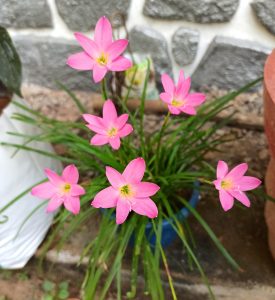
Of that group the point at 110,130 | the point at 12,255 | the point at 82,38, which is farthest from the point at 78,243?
the point at 82,38

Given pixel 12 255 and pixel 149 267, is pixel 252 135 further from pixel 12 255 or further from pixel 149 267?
pixel 12 255

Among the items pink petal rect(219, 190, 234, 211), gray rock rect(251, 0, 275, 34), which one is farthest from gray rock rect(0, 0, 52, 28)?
pink petal rect(219, 190, 234, 211)

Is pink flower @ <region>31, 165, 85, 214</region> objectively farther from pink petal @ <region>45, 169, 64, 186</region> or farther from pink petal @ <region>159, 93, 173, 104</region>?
pink petal @ <region>159, 93, 173, 104</region>

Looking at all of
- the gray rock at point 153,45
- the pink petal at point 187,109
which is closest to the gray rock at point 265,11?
the gray rock at point 153,45

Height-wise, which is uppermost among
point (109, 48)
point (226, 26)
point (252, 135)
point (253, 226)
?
point (109, 48)

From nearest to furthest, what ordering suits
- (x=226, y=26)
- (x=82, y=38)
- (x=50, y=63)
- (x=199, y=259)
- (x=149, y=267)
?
1. (x=82, y=38)
2. (x=149, y=267)
3. (x=199, y=259)
4. (x=226, y=26)
5. (x=50, y=63)

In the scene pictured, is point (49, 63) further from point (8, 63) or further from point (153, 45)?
point (8, 63)

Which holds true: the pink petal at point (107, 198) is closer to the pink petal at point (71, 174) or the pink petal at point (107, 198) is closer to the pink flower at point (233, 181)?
the pink petal at point (71, 174)
